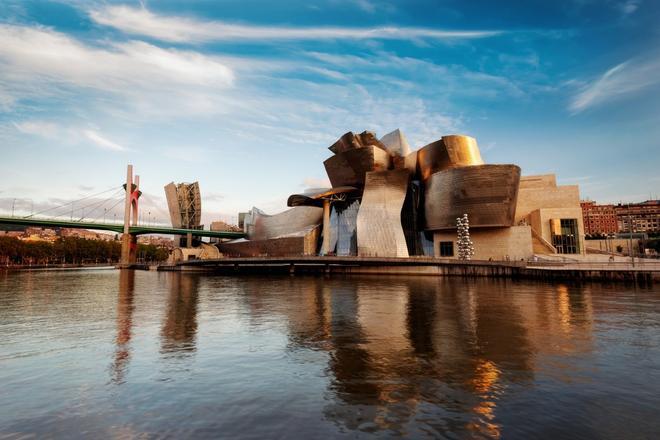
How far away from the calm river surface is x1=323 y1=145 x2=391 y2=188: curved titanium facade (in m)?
45.7

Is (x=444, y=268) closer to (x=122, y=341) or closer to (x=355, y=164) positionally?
(x=355, y=164)

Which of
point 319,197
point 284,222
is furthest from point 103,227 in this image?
point 319,197

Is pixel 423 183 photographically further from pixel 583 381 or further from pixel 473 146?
pixel 583 381

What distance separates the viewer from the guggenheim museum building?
54250 mm

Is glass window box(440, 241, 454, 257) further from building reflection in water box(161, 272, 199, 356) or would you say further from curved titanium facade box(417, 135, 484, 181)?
building reflection in water box(161, 272, 199, 356)

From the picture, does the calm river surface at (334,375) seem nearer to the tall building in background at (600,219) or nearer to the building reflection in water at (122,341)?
the building reflection in water at (122,341)

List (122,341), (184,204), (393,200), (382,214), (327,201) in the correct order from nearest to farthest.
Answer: (122,341), (382,214), (393,200), (327,201), (184,204)

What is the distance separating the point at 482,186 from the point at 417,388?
4783cm

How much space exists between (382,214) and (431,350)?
48459mm

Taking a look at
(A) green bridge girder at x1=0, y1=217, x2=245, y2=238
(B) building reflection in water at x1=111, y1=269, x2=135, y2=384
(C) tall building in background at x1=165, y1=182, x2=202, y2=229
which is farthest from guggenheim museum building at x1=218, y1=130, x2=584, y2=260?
(C) tall building in background at x1=165, y1=182, x2=202, y2=229

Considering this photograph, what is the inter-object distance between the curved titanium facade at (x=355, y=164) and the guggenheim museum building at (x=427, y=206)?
16 centimetres

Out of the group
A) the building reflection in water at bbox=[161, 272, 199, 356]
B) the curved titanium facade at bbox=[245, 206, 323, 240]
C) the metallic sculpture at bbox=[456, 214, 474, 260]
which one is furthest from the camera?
the curved titanium facade at bbox=[245, 206, 323, 240]

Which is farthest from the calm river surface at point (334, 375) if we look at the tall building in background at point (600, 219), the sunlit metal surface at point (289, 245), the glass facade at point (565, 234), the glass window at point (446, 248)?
the tall building in background at point (600, 219)

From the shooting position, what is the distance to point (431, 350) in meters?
13.0
